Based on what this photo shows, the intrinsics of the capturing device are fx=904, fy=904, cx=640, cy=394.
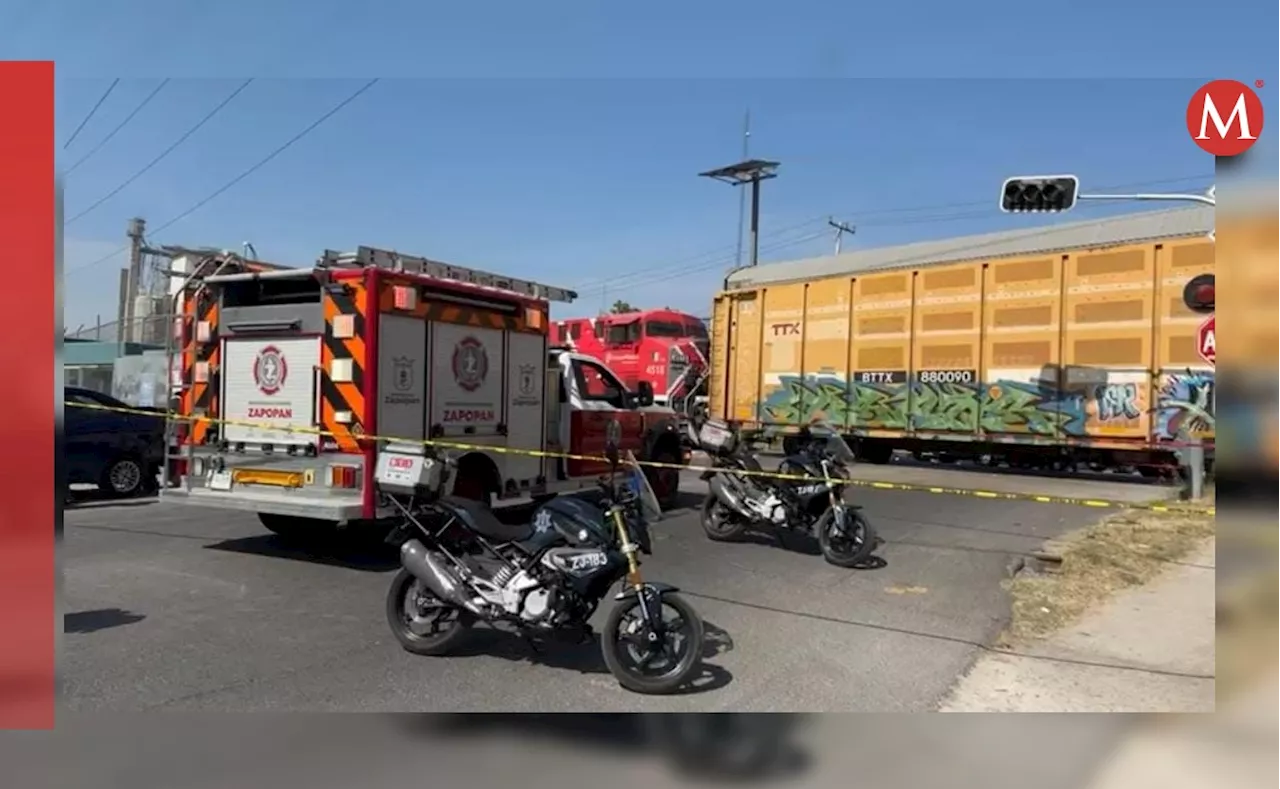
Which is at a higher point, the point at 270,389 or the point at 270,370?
the point at 270,370

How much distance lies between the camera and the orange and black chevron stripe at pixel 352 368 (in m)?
7.28

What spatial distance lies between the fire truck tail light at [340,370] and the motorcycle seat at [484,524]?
2451mm

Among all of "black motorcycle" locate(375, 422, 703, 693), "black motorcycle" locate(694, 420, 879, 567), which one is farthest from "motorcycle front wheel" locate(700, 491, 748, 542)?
"black motorcycle" locate(375, 422, 703, 693)

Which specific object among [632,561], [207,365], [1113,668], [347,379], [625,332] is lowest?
[1113,668]

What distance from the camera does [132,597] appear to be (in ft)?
21.0

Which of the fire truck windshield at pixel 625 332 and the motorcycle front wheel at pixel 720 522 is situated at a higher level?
the fire truck windshield at pixel 625 332

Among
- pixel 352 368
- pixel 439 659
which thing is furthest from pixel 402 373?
pixel 439 659

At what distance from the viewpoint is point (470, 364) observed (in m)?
8.34

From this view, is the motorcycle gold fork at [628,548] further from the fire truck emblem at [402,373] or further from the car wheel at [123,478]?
the car wheel at [123,478]

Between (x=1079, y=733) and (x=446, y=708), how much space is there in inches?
125

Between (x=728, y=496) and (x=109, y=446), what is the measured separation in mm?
8228

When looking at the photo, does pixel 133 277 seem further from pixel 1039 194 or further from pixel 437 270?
pixel 1039 194

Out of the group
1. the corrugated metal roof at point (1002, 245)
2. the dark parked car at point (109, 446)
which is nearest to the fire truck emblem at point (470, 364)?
the dark parked car at point (109, 446)

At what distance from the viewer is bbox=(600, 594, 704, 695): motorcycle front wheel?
15.7 ft
